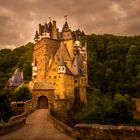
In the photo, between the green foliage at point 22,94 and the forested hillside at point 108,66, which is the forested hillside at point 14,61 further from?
the green foliage at point 22,94

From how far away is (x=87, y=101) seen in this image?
5891cm

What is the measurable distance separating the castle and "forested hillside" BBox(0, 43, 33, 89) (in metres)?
27.7

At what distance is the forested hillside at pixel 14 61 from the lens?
93.2 m

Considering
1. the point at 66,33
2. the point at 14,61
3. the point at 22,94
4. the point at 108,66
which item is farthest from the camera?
the point at 14,61

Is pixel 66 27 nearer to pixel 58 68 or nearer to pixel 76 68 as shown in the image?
pixel 76 68

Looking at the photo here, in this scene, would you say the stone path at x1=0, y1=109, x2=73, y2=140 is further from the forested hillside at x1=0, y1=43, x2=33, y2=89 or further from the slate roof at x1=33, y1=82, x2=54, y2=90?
the forested hillside at x1=0, y1=43, x2=33, y2=89

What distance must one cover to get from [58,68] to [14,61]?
60008 mm

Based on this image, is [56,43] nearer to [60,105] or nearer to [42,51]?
[42,51]

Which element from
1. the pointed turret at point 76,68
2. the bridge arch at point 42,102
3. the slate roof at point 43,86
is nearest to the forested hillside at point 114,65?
the pointed turret at point 76,68

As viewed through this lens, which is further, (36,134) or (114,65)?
(114,65)

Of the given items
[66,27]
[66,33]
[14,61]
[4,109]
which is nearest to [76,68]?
[66,33]

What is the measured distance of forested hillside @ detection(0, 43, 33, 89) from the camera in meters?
93.2

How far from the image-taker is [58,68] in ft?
180

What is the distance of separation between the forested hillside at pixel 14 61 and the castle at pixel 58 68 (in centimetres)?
2769
